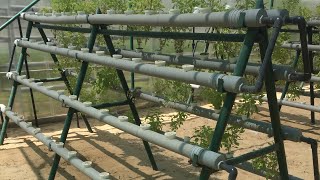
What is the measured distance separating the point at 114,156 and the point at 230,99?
3909 mm

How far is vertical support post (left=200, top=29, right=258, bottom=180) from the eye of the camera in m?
2.32

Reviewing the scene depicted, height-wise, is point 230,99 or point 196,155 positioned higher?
point 230,99

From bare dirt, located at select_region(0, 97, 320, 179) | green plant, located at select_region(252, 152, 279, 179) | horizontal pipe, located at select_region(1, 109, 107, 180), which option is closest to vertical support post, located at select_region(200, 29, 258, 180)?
green plant, located at select_region(252, 152, 279, 179)

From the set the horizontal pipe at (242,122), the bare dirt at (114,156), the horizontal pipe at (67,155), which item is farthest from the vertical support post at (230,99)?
the bare dirt at (114,156)

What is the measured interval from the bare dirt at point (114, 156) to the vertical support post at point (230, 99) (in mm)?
2770

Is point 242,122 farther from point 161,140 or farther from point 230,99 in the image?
point 230,99

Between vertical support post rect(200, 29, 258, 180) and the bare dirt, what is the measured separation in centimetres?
277

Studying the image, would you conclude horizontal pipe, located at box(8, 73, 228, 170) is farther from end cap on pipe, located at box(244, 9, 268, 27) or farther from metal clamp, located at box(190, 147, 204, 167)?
end cap on pipe, located at box(244, 9, 268, 27)

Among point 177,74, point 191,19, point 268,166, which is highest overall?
point 191,19

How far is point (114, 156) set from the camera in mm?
5977

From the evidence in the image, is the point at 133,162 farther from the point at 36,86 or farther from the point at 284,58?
the point at 284,58

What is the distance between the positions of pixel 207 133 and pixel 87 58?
1.44 m

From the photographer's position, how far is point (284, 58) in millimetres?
8227

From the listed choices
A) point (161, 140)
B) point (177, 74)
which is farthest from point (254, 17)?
point (161, 140)
